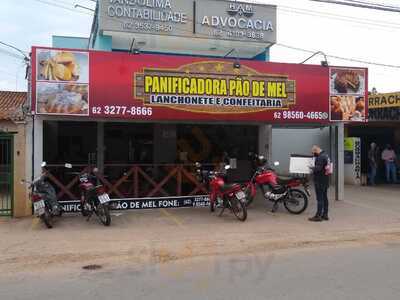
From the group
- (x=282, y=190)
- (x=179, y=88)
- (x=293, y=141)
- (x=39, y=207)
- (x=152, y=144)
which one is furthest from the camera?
(x=293, y=141)

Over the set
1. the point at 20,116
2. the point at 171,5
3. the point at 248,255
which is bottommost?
the point at 248,255

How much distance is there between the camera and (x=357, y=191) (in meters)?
18.8

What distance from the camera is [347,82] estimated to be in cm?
1488

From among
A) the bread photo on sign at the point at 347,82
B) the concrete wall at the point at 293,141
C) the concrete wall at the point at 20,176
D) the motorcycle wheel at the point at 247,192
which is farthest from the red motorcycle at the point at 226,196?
the concrete wall at the point at 293,141

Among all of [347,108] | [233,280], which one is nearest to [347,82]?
[347,108]

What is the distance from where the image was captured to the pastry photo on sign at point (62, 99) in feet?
39.7

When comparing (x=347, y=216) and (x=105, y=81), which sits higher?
(x=105, y=81)

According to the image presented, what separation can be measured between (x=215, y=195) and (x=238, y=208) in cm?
82

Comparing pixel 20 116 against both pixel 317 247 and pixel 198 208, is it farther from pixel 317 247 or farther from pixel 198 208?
pixel 317 247

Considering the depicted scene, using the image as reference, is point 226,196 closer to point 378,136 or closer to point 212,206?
point 212,206

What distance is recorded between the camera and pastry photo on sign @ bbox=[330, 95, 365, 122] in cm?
1468

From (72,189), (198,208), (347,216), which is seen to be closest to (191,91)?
(198,208)

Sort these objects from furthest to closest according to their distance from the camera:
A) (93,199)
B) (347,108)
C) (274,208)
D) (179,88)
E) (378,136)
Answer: (378,136)
(347,108)
(274,208)
(179,88)
(93,199)

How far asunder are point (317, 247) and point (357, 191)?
9.99 metres
